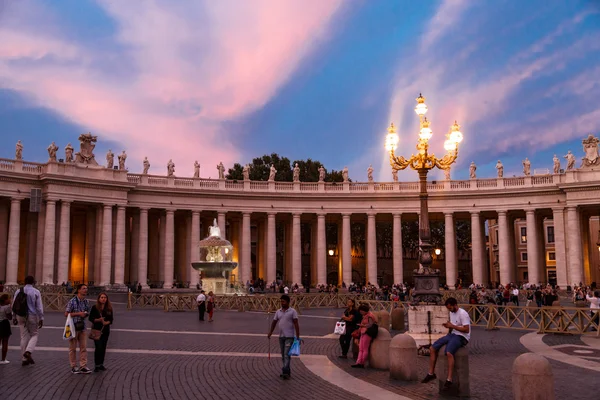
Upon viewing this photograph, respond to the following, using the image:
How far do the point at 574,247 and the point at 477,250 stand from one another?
34.6 ft

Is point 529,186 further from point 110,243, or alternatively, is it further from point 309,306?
point 110,243

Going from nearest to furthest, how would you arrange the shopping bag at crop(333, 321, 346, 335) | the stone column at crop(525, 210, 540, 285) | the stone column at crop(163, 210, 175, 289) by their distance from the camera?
the shopping bag at crop(333, 321, 346, 335) → the stone column at crop(163, 210, 175, 289) → the stone column at crop(525, 210, 540, 285)

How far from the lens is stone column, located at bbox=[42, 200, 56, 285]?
2373 inches

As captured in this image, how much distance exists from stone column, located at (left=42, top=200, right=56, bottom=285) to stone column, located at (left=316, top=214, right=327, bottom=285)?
2957 centimetres

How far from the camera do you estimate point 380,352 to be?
17.8 m

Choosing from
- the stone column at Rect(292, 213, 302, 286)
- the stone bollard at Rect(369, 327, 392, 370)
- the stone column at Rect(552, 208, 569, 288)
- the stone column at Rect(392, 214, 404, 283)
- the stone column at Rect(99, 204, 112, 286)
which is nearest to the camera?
the stone bollard at Rect(369, 327, 392, 370)

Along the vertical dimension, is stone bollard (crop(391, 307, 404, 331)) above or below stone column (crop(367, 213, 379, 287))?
below

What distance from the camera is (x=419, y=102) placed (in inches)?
1059

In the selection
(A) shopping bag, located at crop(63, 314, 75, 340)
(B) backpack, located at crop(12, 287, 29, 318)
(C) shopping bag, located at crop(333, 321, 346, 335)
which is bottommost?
(C) shopping bag, located at crop(333, 321, 346, 335)

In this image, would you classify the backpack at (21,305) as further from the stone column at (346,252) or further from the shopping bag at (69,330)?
the stone column at (346,252)

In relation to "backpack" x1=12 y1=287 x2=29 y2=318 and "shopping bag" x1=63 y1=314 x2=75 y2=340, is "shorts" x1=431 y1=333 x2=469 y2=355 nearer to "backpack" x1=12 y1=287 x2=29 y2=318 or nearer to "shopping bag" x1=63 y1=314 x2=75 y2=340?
"shopping bag" x1=63 y1=314 x2=75 y2=340

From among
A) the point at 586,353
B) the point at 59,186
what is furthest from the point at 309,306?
the point at 59,186

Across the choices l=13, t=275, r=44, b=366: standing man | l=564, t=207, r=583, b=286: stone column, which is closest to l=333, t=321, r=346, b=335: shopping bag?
l=13, t=275, r=44, b=366: standing man

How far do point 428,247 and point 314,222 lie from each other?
55178 millimetres
